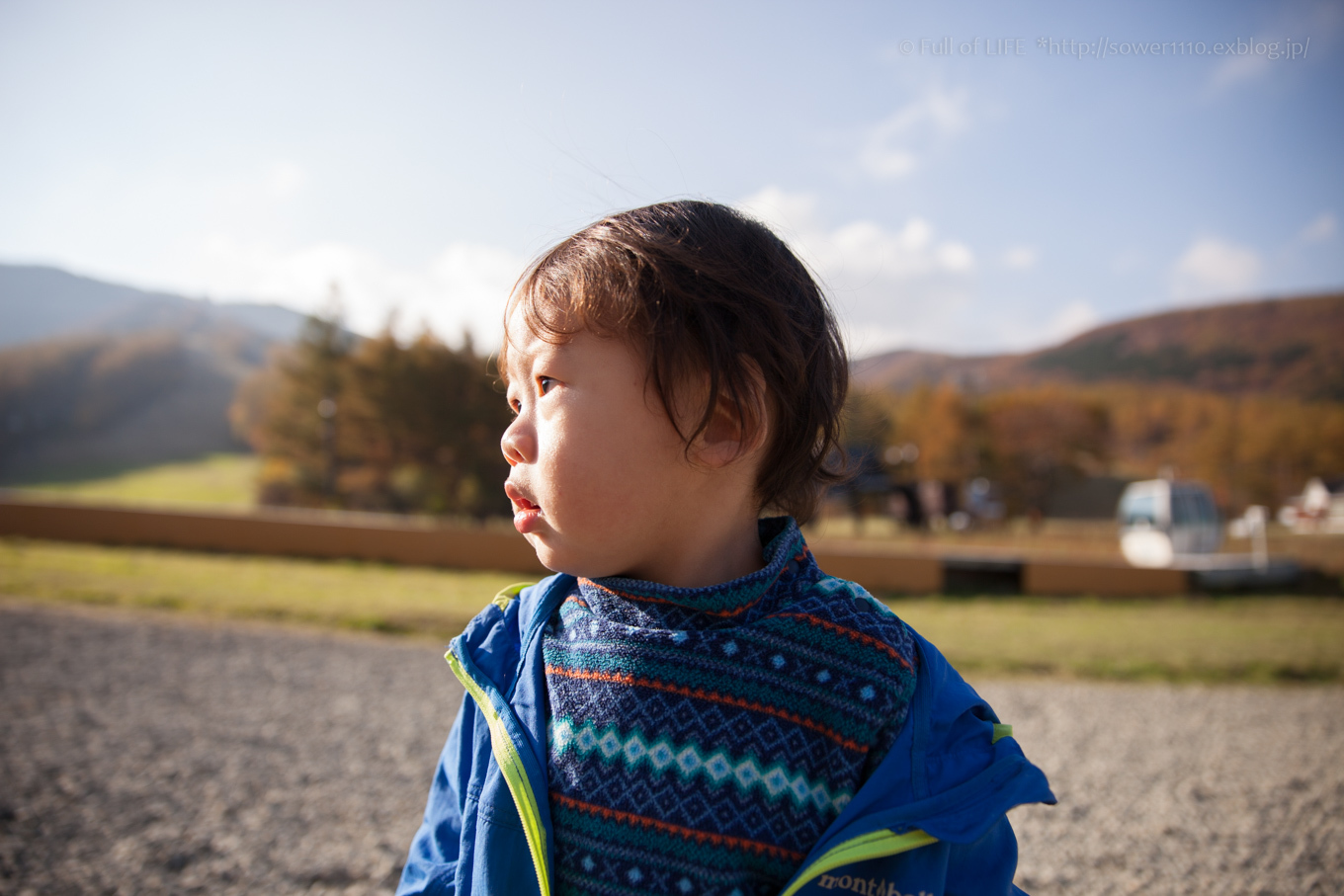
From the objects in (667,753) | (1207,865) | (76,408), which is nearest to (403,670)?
(1207,865)

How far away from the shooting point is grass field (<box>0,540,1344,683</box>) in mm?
7715

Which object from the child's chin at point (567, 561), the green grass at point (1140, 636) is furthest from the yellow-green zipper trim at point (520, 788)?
the green grass at point (1140, 636)

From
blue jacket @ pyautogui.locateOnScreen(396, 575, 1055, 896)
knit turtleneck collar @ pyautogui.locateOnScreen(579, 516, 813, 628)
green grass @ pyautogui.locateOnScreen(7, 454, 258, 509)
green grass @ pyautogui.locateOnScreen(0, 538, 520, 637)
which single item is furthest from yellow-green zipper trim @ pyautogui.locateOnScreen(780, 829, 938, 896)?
green grass @ pyautogui.locateOnScreen(7, 454, 258, 509)

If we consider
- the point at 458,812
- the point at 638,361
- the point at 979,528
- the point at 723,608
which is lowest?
the point at 979,528

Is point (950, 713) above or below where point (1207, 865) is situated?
above

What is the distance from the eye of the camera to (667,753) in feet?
3.39

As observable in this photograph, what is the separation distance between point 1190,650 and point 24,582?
13.5 m

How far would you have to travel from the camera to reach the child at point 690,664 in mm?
1006

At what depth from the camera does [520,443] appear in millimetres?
1101

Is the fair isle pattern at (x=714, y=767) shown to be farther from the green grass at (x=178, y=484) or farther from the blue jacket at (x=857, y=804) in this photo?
the green grass at (x=178, y=484)

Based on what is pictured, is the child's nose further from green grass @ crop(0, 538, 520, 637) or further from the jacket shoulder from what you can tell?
green grass @ crop(0, 538, 520, 637)

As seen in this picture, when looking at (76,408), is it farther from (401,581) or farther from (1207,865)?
(1207,865)

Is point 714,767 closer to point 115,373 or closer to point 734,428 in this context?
point 734,428

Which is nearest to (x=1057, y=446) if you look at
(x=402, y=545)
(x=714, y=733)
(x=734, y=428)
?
(x=402, y=545)
